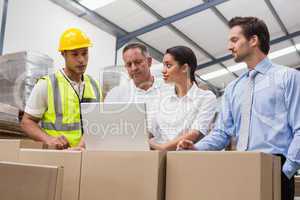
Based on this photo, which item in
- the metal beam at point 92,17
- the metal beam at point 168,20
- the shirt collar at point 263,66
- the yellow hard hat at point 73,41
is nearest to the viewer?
the shirt collar at point 263,66

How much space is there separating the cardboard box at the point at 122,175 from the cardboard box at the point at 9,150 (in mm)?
397

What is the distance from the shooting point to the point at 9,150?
1.67m

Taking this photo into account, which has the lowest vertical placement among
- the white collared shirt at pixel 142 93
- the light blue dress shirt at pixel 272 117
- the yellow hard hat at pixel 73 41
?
the light blue dress shirt at pixel 272 117

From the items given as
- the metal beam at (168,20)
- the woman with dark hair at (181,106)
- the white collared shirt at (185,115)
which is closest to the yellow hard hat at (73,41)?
the woman with dark hair at (181,106)

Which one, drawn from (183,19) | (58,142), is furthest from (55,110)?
(183,19)

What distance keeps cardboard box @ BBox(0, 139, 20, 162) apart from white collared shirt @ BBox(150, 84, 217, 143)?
0.74 meters

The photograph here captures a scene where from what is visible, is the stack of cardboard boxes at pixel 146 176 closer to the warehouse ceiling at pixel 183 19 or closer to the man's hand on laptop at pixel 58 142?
the man's hand on laptop at pixel 58 142

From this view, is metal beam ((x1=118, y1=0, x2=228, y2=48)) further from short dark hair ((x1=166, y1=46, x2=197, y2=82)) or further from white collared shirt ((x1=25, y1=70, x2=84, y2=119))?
white collared shirt ((x1=25, y1=70, x2=84, y2=119))

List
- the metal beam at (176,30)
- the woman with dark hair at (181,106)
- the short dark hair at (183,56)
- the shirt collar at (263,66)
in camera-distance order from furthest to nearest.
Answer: the metal beam at (176,30), the short dark hair at (183,56), the woman with dark hair at (181,106), the shirt collar at (263,66)

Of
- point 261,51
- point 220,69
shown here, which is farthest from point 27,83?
point 220,69

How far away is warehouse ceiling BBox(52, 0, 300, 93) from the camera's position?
502 cm

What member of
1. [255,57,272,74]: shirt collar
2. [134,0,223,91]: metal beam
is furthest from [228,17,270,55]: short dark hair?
[134,0,223,91]: metal beam

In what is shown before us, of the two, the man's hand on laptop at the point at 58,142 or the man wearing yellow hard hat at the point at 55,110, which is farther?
the man wearing yellow hard hat at the point at 55,110

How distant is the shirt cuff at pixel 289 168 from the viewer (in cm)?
149
